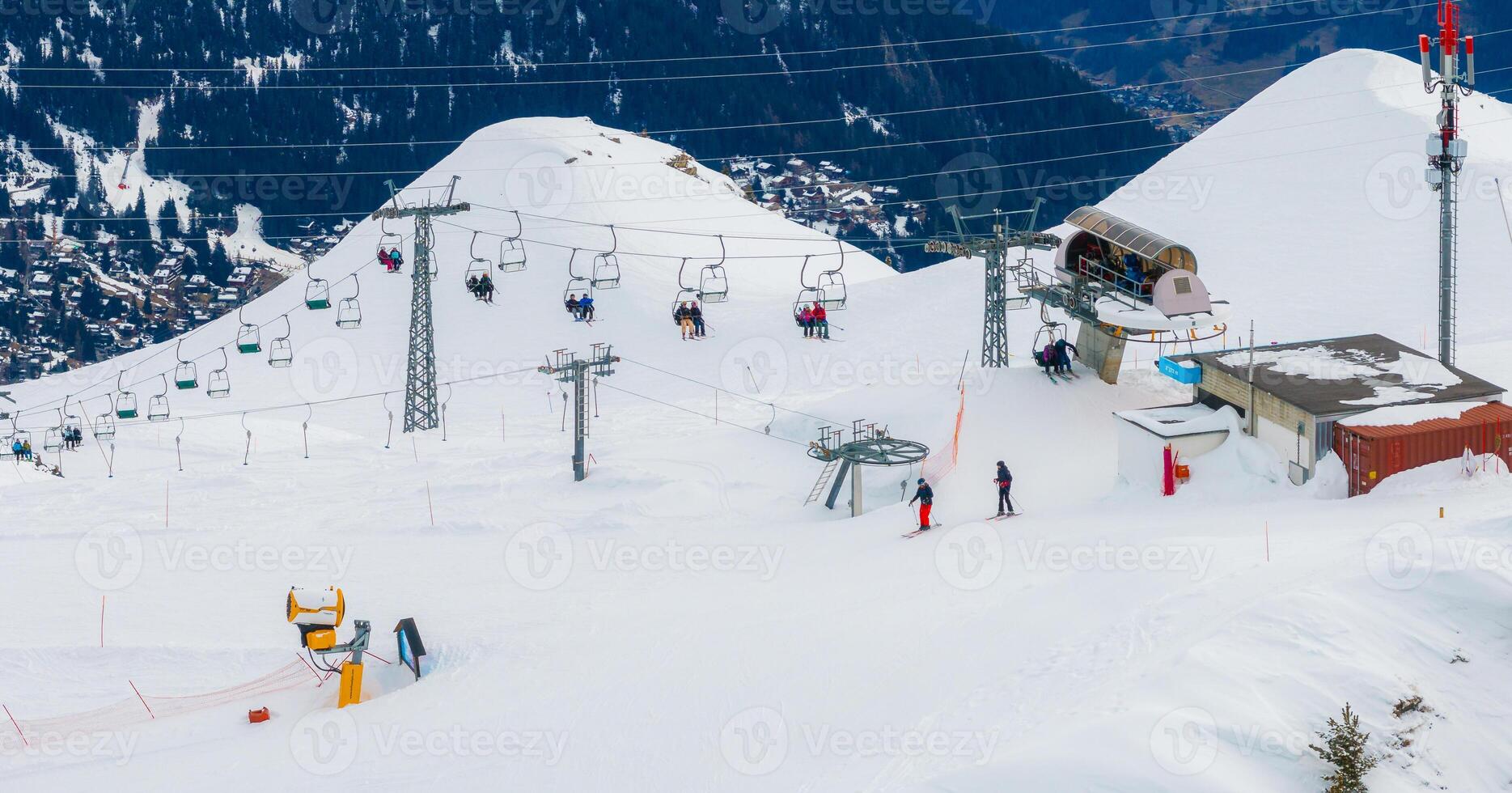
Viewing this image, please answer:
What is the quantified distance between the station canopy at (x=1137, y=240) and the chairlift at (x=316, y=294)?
76.7 ft

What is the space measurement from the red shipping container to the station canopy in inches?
422

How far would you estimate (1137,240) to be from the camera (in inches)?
1641

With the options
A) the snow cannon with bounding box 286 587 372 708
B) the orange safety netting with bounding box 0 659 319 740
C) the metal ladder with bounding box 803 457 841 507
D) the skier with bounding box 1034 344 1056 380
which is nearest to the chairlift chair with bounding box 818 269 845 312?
the skier with bounding box 1034 344 1056 380

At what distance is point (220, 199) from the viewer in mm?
169375

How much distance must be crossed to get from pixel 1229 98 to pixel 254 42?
114841mm

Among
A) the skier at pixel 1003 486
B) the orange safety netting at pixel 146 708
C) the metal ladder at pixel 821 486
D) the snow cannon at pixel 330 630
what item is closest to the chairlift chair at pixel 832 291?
the metal ladder at pixel 821 486

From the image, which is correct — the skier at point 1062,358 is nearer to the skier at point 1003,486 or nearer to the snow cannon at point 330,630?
the skier at point 1003,486

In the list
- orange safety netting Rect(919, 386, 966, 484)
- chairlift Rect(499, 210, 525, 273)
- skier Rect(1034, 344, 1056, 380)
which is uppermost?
chairlift Rect(499, 210, 525, 273)

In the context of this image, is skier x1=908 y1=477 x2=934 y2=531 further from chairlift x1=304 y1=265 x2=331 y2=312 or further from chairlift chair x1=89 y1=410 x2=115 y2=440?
chairlift chair x1=89 y1=410 x2=115 y2=440

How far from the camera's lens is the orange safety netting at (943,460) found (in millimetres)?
40188

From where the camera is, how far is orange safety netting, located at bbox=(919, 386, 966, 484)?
40188 mm

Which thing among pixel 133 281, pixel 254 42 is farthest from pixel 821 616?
pixel 254 42

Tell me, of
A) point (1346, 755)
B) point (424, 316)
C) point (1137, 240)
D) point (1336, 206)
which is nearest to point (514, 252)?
point (424, 316)

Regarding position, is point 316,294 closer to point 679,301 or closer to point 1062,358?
point 679,301
